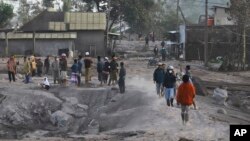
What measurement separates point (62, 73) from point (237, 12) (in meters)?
22.2

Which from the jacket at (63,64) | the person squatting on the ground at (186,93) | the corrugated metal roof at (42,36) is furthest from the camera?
the corrugated metal roof at (42,36)

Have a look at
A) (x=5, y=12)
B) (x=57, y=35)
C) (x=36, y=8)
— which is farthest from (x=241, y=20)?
(x=36, y=8)

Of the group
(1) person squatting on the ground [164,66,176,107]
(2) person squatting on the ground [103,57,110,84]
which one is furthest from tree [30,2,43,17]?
(1) person squatting on the ground [164,66,176,107]

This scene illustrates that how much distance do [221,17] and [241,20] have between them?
11679 millimetres

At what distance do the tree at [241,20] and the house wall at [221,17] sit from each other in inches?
379

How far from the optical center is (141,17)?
65.4 metres

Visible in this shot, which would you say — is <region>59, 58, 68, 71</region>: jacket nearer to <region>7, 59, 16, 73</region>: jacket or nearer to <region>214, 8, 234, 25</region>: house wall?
<region>7, 59, 16, 73</region>: jacket

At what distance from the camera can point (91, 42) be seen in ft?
167

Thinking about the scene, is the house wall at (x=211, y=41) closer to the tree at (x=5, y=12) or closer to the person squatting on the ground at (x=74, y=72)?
the tree at (x=5, y=12)

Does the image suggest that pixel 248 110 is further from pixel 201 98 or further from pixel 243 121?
pixel 243 121

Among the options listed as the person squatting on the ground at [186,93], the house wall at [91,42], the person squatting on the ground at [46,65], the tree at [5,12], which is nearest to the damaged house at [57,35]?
the house wall at [91,42]

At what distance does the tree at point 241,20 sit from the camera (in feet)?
144

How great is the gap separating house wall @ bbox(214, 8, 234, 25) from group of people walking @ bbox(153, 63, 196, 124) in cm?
3480

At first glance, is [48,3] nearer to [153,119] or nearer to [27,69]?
[27,69]
